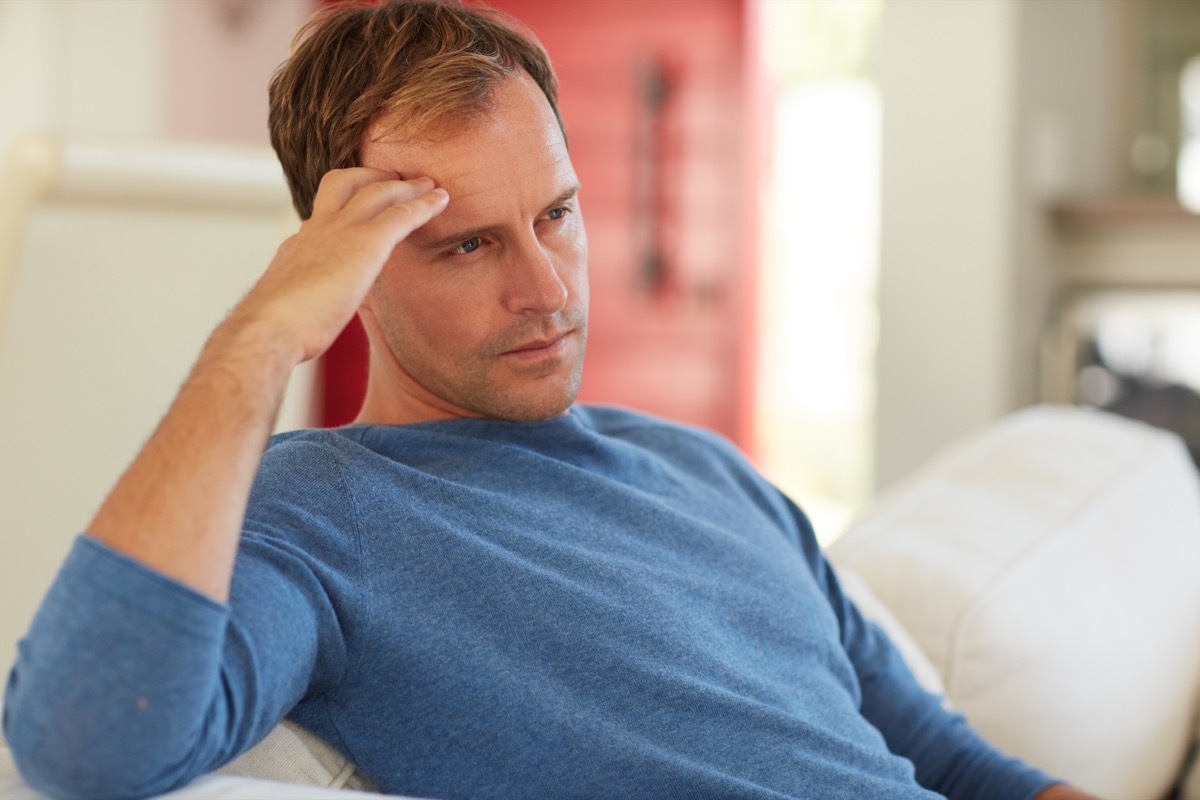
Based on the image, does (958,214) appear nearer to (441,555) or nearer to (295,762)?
(441,555)

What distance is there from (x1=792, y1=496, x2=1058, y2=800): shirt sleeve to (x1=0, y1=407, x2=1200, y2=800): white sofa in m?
0.09

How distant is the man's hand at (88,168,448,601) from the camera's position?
2.47ft

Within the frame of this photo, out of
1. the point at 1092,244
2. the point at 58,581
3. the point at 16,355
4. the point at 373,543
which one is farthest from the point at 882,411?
the point at 58,581

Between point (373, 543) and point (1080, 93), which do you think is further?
point (1080, 93)

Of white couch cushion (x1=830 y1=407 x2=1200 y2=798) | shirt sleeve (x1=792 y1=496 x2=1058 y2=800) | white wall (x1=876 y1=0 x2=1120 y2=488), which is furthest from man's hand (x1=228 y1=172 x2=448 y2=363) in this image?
white wall (x1=876 y1=0 x2=1120 y2=488)

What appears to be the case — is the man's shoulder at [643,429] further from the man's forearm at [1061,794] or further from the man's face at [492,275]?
the man's forearm at [1061,794]

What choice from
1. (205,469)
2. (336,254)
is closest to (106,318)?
(336,254)

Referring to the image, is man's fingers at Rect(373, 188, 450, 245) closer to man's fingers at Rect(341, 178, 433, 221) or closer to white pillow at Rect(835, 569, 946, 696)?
man's fingers at Rect(341, 178, 433, 221)

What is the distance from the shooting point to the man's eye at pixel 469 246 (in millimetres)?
1068

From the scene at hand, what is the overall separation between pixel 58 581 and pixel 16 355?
40.0 inches

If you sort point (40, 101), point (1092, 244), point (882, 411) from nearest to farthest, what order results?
point (882, 411) < point (1092, 244) < point (40, 101)

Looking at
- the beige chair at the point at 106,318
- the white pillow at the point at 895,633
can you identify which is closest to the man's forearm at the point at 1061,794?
the white pillow at the point at 895,633

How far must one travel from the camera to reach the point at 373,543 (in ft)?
3.08

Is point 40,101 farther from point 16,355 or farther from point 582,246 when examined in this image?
point 582,246
